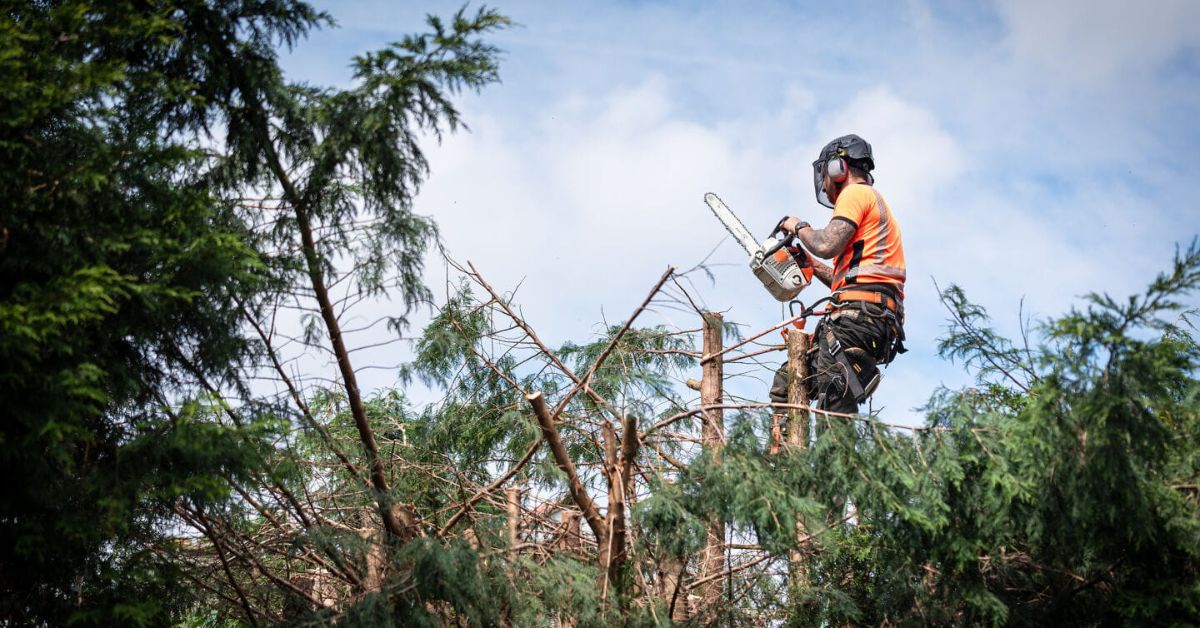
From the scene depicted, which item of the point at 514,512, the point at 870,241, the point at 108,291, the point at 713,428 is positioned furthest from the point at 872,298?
the point at 108,291

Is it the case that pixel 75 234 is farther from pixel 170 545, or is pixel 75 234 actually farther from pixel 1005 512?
pixel 1005 512

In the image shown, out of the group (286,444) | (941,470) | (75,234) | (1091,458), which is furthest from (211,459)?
(1091,458)

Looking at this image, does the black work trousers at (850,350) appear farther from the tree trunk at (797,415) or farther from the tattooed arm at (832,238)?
the tattooed arm at (832,238)

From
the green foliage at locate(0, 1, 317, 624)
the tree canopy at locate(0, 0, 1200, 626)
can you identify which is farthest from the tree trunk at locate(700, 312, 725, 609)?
the green foliage at locate(0, 1, 317, 624)

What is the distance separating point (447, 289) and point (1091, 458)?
3909 mm

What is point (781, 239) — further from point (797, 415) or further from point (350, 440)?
point (350, 440)

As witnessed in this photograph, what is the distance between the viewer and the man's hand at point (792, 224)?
737 centimetres

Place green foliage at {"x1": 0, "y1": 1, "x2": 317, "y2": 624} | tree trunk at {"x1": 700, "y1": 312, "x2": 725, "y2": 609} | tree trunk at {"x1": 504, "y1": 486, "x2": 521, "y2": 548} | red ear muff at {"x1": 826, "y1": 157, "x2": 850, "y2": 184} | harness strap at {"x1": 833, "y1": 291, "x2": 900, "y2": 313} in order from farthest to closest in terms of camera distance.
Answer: red ear muff at {"x1": 826, "y1": 157, "x2": 850, "y2": 184}, harness strap at {"x1": 833, "y1": 291, "x2": 900, "y2": 313}, tree trunk at {"x1": 504, "y1": 486, "x2": 521, "y2": 548}, tree trunk at {"x1": 700, "y1": 312, "x2": 725, "y2": 609}, green foliage at {"x1": 0, "y1": 1, "x2": 317, "y2": 624}

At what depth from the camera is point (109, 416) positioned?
5219 millimetres

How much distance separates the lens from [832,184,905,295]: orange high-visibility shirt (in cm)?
716

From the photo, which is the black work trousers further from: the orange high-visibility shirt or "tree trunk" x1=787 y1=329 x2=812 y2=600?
the orange high-visibility shirt

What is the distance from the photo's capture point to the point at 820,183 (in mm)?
7660

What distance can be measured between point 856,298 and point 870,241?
1.29 feet

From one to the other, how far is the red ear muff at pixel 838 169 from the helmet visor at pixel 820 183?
0.40 feet
